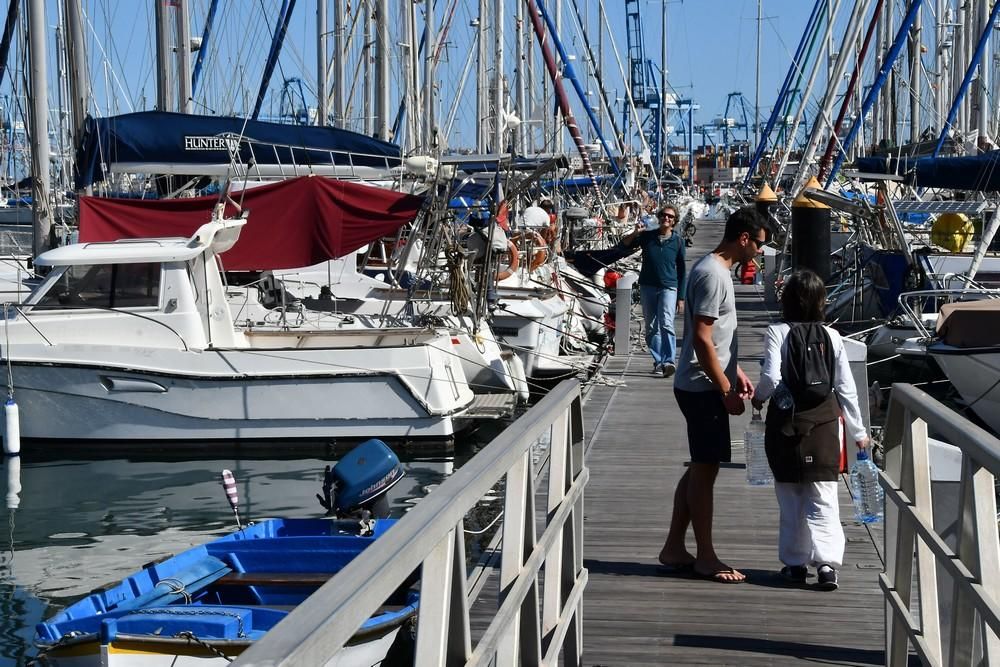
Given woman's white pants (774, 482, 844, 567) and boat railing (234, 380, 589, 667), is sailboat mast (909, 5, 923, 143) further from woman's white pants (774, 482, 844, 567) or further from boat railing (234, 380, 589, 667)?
boat railing (234, 380, 589, 667)

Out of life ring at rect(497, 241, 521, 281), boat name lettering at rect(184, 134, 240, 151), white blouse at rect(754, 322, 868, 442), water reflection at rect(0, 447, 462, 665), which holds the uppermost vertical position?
boat name lettering at rect(184, 134, 240, 151)

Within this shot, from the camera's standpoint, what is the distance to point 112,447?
45.6 ft

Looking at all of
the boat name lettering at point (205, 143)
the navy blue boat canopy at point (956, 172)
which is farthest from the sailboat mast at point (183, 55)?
the navy blue boat canopy at point (956, 172)

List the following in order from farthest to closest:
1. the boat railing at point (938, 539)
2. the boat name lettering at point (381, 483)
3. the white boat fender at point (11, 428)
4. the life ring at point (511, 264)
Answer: the life ring at point (511, 264) < the white boat fender at point (11, 428) < the boat name lettering at point (381, 483) < the boat railing at point (938, 539)

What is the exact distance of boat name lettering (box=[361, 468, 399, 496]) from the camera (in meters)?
8.09

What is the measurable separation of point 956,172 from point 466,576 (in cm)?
1735

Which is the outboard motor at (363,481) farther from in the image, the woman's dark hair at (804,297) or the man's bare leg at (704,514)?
the woman's dark hair at (804,297)

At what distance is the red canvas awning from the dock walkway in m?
6.15

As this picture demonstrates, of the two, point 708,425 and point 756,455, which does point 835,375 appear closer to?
point 708,425

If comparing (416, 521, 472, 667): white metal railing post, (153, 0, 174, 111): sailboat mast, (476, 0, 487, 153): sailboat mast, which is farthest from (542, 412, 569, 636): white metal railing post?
(476, 0, 487, 153): sailboat mast

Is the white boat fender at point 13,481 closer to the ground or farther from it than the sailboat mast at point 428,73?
closer to the ground

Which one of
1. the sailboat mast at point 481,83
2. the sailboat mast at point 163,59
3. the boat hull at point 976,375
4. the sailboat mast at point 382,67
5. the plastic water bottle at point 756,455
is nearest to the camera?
the plastic water bottle at point 756,455

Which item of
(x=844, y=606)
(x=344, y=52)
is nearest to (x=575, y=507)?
(x=844, y=606)

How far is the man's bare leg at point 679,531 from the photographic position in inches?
250
